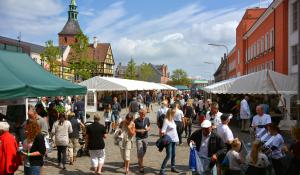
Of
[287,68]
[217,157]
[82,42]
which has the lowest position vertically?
[217,157]

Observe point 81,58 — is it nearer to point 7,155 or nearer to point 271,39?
point 271,39

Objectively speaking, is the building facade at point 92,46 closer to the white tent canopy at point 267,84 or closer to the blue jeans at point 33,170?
the white tent canopy at point 267,84

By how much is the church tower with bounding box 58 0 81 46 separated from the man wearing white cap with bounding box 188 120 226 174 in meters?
103

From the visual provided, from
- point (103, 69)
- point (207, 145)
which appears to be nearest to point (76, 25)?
point (103, 69)

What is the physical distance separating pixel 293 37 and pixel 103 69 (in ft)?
253

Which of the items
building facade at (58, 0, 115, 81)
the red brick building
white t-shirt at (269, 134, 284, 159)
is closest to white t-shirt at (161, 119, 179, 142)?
white t-shirt at (269, 134, 284, 159)

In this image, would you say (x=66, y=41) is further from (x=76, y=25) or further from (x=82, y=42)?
(x=82, y=42)

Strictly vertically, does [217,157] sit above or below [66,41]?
below

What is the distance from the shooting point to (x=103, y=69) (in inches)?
3826

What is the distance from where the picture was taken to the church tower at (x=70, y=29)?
108m

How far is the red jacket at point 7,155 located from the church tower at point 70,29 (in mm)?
103359

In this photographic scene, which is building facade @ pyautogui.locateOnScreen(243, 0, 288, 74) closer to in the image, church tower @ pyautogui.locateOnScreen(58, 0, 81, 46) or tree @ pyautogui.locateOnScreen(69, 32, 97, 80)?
tree @ pyautogui.locateOnScreen(69, 32, 97, 80)

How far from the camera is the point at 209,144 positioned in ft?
23.9

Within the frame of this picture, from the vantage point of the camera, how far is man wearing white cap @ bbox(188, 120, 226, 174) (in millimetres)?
7219
